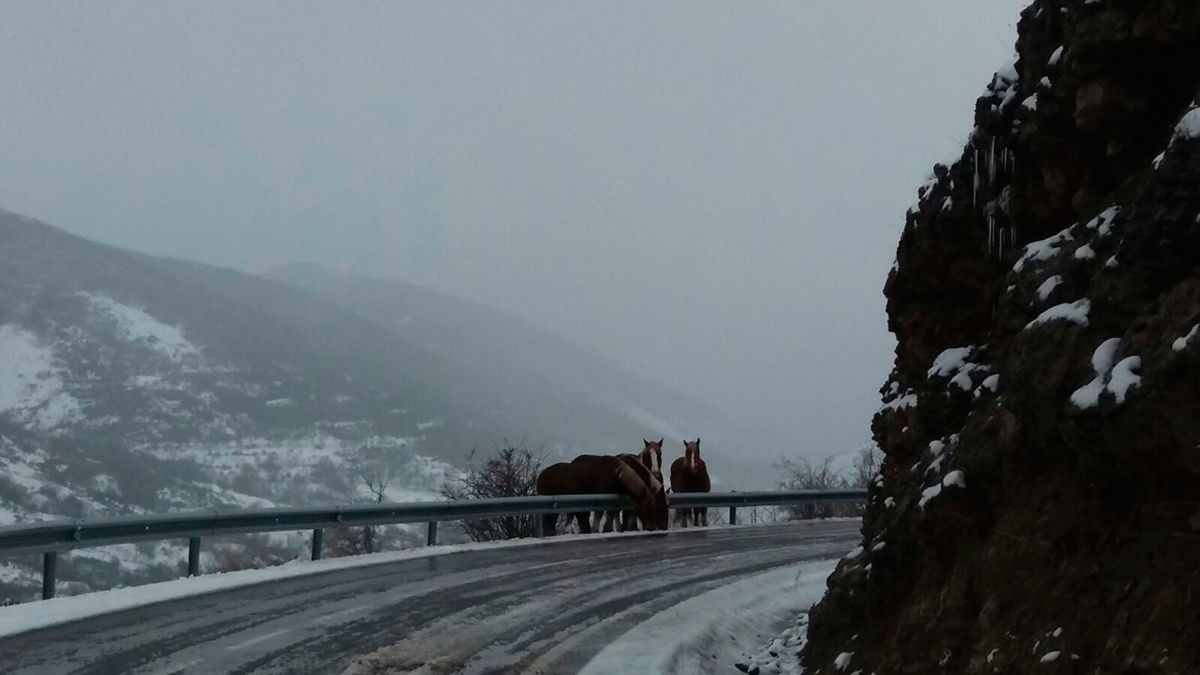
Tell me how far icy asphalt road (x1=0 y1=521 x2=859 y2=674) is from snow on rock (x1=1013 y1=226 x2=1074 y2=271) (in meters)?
4.70

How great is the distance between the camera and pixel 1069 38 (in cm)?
690

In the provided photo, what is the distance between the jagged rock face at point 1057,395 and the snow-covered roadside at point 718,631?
4.55ft

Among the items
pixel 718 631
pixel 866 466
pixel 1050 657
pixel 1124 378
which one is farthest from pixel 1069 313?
pixel 866 466

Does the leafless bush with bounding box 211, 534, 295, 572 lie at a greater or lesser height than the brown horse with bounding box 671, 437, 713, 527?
lesser

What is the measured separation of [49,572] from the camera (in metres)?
12.7

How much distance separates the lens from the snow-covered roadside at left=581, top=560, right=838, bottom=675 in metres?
9.69

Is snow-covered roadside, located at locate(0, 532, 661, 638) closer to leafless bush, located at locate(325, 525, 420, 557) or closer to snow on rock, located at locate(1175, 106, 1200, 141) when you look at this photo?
leafless bush, located at locate(325, 525, 420, 557)

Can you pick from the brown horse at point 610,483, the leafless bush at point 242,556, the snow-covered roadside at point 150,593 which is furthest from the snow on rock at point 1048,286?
the brown horse at point 610,483

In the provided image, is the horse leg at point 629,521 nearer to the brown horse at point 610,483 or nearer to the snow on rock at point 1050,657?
the brown horse at point 610,483

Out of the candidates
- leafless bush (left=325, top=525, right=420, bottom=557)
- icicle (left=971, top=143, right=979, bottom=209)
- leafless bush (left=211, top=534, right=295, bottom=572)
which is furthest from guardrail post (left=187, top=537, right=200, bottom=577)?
icicle (left=971, top=143, right=979, bottom=209)

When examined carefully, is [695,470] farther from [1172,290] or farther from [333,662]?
[1172,290]

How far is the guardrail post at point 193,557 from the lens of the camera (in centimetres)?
1507

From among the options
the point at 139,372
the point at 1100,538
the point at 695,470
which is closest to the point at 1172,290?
the point at 1100,538

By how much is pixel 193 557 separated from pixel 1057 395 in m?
12.1
